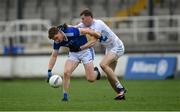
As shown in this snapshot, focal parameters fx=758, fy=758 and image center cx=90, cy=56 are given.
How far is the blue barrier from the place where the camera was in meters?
29.9

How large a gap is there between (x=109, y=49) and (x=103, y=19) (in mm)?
15789

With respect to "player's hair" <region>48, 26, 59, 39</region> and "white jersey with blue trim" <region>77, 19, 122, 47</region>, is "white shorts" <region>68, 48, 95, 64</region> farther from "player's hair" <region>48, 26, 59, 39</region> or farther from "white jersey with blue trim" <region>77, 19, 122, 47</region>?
"player's hair" <region>48, 26, 59, 39</region>

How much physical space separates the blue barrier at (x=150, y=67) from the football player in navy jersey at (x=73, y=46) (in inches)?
480

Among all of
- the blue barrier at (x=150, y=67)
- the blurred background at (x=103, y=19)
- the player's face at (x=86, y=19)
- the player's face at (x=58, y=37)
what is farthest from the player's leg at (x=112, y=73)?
the blurred background at (x=103, y=19)

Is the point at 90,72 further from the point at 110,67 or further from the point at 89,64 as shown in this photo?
the point at 110,67

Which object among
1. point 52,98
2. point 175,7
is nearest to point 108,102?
point 52,98

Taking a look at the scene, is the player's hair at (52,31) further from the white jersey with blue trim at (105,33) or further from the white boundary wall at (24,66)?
the white boundary wall at (24,66)

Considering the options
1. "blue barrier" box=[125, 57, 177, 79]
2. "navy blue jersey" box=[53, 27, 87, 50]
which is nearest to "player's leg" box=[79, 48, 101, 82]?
"navy blue jersey" box=[53, 27, 87, 50]

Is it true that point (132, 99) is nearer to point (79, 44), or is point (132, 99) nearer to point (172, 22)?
point (79, 44)

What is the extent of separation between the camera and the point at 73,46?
1748 centimetres

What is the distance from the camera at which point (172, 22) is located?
36.2 metres

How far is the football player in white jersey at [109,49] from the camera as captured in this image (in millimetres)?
17844

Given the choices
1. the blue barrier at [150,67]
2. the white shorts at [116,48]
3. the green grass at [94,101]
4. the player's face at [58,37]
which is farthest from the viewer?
the blue barrier at [150,67]

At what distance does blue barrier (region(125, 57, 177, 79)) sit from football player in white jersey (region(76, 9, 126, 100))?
11.6 m
